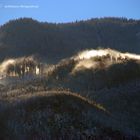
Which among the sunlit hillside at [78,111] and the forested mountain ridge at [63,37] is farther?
the forested mountain ridge at [63,37]

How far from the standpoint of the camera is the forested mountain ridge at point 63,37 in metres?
82.7

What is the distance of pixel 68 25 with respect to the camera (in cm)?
10250

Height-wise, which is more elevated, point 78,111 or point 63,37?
point 63,37

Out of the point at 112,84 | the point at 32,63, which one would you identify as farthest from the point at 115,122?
the point at 32,63

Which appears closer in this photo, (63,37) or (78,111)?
(78,111)

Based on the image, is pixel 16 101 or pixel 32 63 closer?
pixel 16 101

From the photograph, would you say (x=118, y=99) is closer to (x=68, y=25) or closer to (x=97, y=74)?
(x=97, y=74)

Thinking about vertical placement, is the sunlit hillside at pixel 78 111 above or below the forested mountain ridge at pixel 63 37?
below

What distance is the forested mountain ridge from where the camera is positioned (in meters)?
82.7

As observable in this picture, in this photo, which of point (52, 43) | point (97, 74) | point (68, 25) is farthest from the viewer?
point (68, 25)

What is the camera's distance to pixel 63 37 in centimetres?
9144

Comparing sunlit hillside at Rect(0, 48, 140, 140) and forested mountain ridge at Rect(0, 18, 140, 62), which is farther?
forested mountain ridge at Rect(0, 18, 140, 62)

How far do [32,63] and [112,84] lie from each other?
929 inches

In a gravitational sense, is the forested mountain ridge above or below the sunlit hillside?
above
